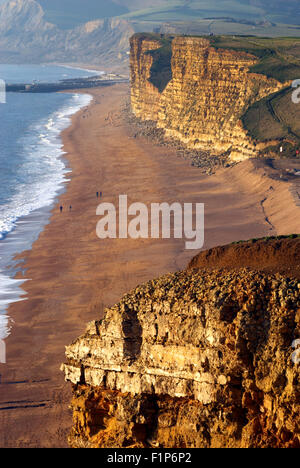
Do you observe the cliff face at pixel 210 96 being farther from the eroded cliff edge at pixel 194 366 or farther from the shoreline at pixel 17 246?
the eroded cliff edge at pixel 194 366

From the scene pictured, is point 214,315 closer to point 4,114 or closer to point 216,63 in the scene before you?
point 216,63

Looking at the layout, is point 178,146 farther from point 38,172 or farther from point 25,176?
point 25,176

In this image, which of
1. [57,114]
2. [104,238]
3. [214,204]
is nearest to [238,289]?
[104,238]

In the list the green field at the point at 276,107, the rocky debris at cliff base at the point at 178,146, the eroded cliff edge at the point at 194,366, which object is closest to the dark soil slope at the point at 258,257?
the eroded cliff edge at the point at 194,366

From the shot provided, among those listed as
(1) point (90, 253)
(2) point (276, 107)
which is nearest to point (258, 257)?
(1) point (90, 253)

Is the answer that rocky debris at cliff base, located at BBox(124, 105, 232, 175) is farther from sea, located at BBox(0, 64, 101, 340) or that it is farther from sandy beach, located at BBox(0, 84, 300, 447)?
sea, located at BBox(0, 64, 101, 340)
